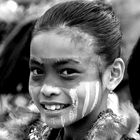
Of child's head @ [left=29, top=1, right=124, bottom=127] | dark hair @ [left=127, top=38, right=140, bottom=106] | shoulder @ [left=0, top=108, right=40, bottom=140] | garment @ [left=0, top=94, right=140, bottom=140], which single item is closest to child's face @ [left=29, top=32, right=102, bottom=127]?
child's head @ [left=29, top=1, right=124, bottom=127]

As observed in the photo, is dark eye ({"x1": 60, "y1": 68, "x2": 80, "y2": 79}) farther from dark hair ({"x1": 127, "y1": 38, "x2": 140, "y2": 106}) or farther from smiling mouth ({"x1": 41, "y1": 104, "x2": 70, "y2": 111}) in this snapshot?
dark hair ({"x1": 127, "y1": 38, "x2": 140, "y2": 106})

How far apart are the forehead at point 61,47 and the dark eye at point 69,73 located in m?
0.07

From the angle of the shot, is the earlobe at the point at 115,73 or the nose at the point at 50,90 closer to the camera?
the nose at the point at 50,90

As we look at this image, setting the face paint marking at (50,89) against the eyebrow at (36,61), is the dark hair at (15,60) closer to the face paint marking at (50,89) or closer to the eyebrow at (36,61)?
the eyebrow at (36,61)

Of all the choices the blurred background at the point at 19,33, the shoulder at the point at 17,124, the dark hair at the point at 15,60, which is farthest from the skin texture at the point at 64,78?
the dark hair at the point at 15,60

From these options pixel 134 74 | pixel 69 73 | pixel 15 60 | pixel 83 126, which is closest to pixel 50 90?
pixel 69 73

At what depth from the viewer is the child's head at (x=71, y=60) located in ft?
5.84

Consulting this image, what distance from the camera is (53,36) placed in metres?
1.79

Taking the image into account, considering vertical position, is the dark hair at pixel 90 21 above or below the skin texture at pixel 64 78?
above

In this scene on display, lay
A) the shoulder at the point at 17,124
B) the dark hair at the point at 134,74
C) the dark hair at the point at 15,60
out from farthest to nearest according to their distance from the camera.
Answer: the dark hair at the point at 15,60
the dark hair at the point at 134,74
the shoulder at the point at 17,124

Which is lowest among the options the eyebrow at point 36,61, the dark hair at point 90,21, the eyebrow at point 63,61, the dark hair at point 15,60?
the dark hair at point 15,60

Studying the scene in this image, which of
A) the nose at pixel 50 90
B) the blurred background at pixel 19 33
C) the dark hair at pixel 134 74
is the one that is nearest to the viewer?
the nose at pixel 50 90

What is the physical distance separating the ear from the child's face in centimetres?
6

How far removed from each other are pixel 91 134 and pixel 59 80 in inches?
12.0
